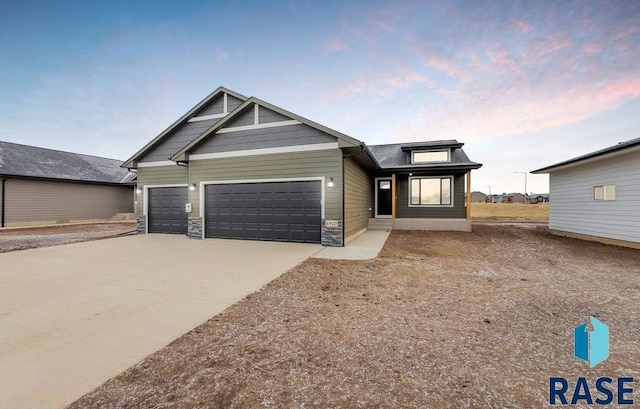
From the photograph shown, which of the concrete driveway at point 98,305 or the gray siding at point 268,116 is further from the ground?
the gray siding at point 268,116

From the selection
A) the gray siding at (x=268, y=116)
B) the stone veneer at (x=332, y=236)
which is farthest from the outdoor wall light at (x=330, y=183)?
the gray siding at (x=268, y=116)

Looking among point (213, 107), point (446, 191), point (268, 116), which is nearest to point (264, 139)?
point (268, 116)

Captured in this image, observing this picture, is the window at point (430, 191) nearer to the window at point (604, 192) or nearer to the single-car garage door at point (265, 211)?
the window at point (604, 192)

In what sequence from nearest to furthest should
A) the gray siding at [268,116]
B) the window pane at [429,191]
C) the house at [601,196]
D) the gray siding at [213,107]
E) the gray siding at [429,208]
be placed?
the house at [601,196] → the gray siding at [268,116] → the gray siding at [213,107] → the gray siding at [429,208] → the window pane at [429,191]

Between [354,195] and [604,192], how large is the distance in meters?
9.26

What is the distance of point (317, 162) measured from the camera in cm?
863

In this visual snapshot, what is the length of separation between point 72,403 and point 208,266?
4.26 metres

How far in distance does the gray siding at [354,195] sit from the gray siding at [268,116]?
2.78 m

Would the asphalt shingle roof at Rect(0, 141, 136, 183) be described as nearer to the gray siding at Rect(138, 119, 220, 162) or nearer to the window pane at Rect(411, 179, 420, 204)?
the gray siding at Rect(138, 119, 220, 162)

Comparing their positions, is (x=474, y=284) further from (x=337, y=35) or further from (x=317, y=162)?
(x=337, y=35)

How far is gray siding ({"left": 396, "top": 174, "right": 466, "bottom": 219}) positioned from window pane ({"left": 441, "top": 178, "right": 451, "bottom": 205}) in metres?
0.25

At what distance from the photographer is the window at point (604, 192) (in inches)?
353

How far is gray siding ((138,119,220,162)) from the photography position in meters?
12.2

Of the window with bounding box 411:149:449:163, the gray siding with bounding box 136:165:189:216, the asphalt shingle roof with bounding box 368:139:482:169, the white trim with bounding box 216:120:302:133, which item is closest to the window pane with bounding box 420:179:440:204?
the asphalt shingle roof with bounding box 368:139:482:169
